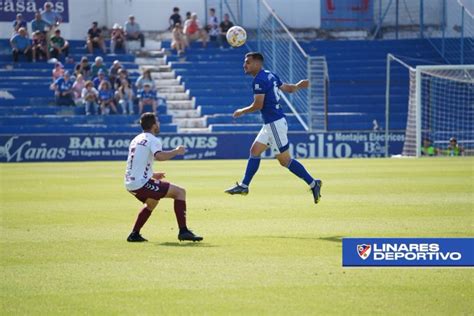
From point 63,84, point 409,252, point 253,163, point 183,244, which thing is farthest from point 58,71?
point 409,252

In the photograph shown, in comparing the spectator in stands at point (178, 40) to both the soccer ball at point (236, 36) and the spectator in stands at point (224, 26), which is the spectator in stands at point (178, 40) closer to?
the spectator in stands at point (224, 26)

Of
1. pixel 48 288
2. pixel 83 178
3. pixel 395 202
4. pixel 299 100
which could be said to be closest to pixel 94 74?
pixel 299 100

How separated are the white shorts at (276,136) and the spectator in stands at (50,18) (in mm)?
25887

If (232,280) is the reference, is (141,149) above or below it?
above

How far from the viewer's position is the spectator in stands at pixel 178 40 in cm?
4094

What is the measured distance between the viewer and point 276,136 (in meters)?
→ 14.7

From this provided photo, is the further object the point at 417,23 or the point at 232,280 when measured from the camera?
the point at 417,23

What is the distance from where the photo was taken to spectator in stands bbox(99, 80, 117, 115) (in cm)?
3609

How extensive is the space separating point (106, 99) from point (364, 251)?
2839 centimetres

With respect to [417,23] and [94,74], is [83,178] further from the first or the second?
[417,23]

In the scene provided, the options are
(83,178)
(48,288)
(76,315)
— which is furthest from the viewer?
(83,178)

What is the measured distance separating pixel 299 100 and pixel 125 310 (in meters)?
31.8

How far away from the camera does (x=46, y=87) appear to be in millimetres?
37750

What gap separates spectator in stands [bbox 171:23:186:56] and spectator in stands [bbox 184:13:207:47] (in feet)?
1.03
